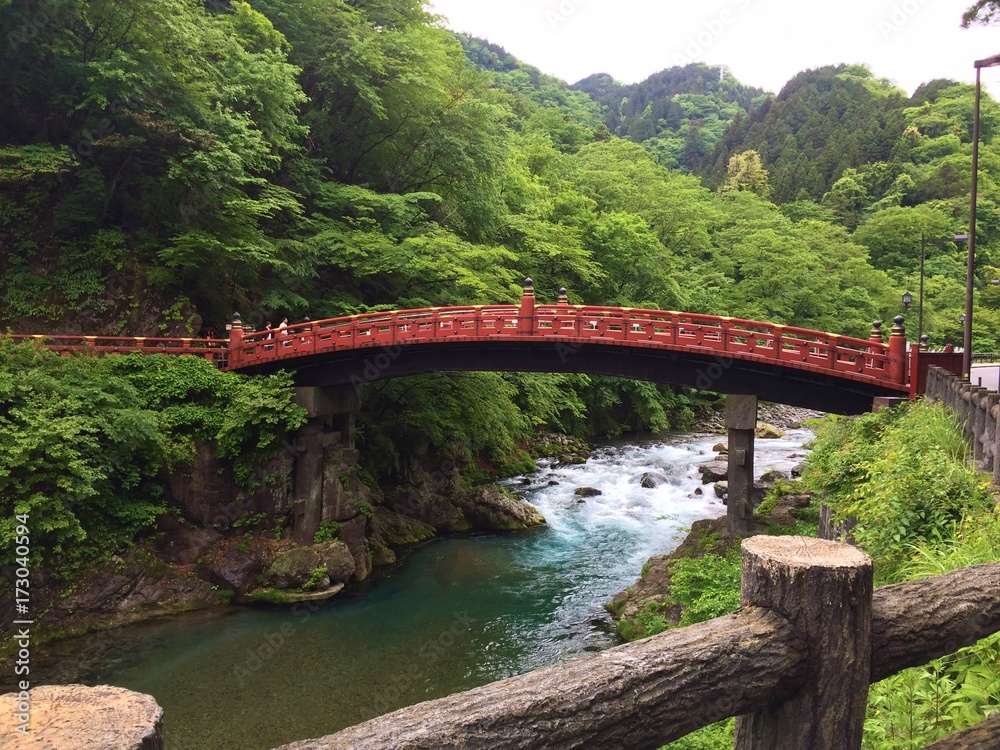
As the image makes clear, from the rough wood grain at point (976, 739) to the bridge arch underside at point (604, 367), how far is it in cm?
1265

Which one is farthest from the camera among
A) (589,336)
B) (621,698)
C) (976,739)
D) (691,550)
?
(589,336)

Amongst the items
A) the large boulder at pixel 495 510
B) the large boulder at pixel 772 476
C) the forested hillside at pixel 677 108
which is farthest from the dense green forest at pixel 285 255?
the forested hillside at pixel 677 108

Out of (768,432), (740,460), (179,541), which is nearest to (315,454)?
(179,541)

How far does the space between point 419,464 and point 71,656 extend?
36.7ft

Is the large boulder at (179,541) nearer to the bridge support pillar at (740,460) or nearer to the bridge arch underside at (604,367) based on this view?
the bridge arch underside at (604,367)

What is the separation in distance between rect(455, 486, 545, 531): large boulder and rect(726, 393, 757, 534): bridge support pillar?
7279mm

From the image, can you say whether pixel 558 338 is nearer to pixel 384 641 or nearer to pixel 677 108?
pixel 384 641

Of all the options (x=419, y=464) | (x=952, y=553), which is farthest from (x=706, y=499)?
(x=952, y=553)

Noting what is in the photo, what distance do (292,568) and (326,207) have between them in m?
12.8

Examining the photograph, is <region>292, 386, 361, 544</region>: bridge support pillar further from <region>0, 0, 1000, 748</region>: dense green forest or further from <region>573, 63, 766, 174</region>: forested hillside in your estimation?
<region>573, 63, 766, 174</region>: forested hillside

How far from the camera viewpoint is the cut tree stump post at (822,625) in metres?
2.62

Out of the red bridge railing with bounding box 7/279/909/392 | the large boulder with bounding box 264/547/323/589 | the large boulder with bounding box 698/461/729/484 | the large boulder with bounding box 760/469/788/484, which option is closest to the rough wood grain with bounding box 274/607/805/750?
the red bridge railing with bounding box 7/279/909/392

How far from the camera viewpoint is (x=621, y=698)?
2.45 meters

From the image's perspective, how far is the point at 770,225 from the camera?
152ft
